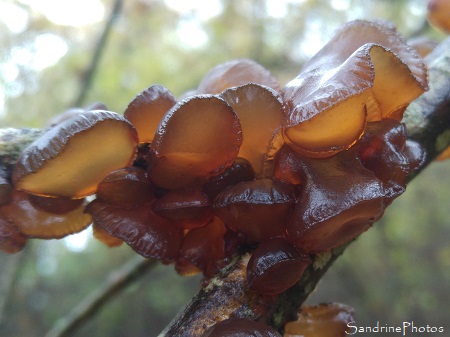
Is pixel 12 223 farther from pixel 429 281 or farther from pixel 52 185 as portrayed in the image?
pixel 429 281

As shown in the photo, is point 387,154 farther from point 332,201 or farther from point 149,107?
point 149,107

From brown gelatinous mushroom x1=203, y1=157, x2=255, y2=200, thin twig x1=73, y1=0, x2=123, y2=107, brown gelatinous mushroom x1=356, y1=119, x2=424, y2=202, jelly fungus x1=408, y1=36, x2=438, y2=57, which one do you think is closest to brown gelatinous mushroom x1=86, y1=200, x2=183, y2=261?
brown gelatinous mushroom x1=203, y1=157, x2=255, y2=200

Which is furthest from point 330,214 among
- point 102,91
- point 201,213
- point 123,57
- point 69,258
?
point 69,258

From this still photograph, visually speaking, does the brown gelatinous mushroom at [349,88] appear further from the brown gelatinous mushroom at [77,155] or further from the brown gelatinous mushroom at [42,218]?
the brown gelatinous mushroom at [42,218]

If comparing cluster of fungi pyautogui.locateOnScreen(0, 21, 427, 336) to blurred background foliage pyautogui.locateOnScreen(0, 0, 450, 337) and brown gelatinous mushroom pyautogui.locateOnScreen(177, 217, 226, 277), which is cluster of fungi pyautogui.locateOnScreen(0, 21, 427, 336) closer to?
brown gelatinous mushroom pyautogui.locateOnScreen(177, 217, 226, 277)

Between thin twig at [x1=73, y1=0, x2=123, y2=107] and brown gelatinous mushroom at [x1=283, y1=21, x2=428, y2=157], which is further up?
brown gelatinous mushroom at [x1=283, y1=21, x2=428, y2=157]
